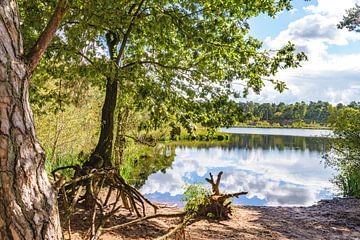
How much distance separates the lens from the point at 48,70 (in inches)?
289

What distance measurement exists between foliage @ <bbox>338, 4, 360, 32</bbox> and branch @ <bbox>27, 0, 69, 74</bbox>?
45.1 feet

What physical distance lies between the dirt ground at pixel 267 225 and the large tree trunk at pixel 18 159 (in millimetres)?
2594

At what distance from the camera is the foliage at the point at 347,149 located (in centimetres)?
1138

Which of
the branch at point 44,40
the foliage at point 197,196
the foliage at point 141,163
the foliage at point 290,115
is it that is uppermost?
the foliage at point 290,115

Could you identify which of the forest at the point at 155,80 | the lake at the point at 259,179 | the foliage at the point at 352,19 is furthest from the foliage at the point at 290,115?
the forest at the point at 155,80

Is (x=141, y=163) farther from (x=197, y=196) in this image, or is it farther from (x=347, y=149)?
(x=197, y=196)

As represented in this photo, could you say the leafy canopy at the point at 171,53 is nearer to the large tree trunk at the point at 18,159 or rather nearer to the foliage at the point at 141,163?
the large tree trunk at the point at 18,159

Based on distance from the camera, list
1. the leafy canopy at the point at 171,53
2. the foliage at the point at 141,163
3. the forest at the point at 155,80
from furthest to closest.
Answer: the foliage at the point at 141,163 → the leafy canopy at the point at 171,53 → the forest at the point at 155,80

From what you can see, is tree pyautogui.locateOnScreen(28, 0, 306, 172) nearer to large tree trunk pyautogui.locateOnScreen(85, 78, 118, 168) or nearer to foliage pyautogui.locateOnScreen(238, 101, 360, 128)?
large tree trunk pyautogui.locateOnScreen(85, 78, 118, 168)

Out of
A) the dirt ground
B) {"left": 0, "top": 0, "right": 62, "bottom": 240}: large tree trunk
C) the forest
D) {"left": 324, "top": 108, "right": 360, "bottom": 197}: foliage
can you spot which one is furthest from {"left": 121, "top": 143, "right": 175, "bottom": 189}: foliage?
{"left": 0, "top": 0, "right": 62, "bottom": 240}: large tree trunk

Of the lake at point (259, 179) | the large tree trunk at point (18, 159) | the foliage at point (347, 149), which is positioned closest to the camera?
the large tree trunk at point (18, 159)

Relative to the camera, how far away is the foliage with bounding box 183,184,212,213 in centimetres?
689

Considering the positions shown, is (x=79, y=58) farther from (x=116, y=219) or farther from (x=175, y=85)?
(x=116, y=219)

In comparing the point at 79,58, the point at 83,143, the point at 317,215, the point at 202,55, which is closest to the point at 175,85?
the point at 202,55
